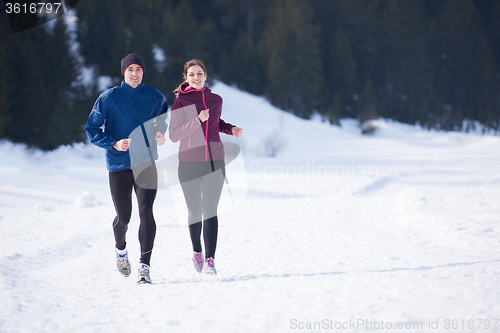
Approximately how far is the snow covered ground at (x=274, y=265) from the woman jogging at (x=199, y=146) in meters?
0.58

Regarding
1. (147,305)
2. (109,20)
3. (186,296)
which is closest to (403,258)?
(186,296)

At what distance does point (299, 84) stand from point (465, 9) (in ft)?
78.5

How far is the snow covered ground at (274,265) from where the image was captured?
267 cm

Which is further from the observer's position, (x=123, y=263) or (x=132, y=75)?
(x=123, y=263)

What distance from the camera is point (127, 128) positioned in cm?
340

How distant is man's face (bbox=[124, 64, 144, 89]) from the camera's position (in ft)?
11.2

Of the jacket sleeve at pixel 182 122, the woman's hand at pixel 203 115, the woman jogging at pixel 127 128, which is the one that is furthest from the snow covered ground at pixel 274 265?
the woman's hand at pixel 203 115

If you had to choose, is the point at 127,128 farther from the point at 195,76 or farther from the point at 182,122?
the point at 195,76

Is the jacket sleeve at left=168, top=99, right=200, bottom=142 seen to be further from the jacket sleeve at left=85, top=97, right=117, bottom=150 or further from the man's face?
the jacket sleeve at left=85, top=97, right=117, bottom=150

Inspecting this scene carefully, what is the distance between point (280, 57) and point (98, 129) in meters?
31.1

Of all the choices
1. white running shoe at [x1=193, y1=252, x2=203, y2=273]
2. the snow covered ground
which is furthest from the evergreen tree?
white running shoe at [x1=193, y1=252, x2=203, y2=273]

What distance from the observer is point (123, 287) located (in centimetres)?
348

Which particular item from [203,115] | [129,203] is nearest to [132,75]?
[203,115]

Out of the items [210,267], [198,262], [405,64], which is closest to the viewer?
[210,267]
